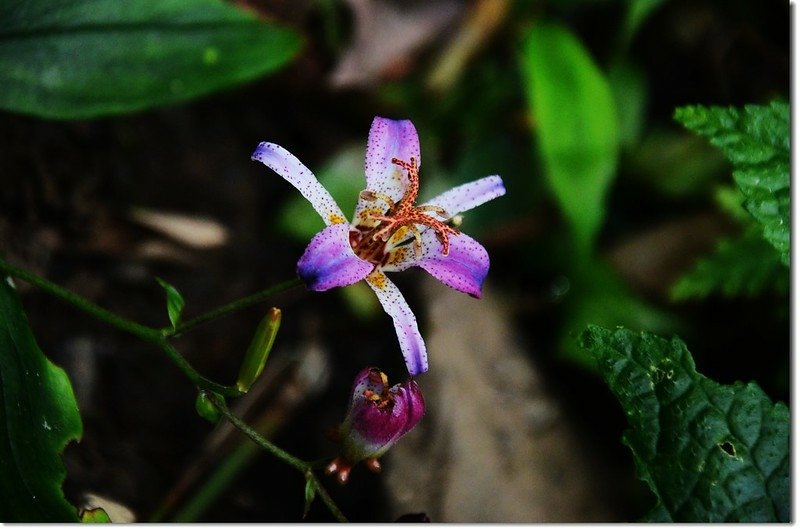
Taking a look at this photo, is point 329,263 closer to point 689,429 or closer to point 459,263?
point 459,263

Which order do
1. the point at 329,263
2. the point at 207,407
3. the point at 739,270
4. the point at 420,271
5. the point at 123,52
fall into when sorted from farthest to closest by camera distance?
the point at 420,271
the point at 739,270
the point at 123,52
the point at 207,407
the point at 329,263

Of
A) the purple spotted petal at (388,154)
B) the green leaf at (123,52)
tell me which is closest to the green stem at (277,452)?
the purple spotted petal at (388,154)

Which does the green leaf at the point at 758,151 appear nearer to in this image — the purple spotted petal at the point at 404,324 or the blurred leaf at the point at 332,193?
the purple spotted petal at the point at 404,324

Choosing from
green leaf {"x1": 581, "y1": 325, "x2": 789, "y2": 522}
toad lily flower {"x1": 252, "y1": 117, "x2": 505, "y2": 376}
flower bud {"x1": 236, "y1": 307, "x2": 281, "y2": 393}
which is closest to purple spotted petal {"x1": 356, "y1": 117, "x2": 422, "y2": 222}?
toad lily flower {"x1": 252, "y1": 117, "x2": 505, "y2": 376}

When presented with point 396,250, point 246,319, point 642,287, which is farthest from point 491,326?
point 396,250

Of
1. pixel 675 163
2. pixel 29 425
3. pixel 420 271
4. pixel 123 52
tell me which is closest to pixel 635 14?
pixel 675 163

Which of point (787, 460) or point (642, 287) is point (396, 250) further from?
point (642, 287)

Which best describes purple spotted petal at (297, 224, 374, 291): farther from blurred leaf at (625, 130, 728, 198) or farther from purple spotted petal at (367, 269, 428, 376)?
blurred leaf at (625, 130, 728, 198)
